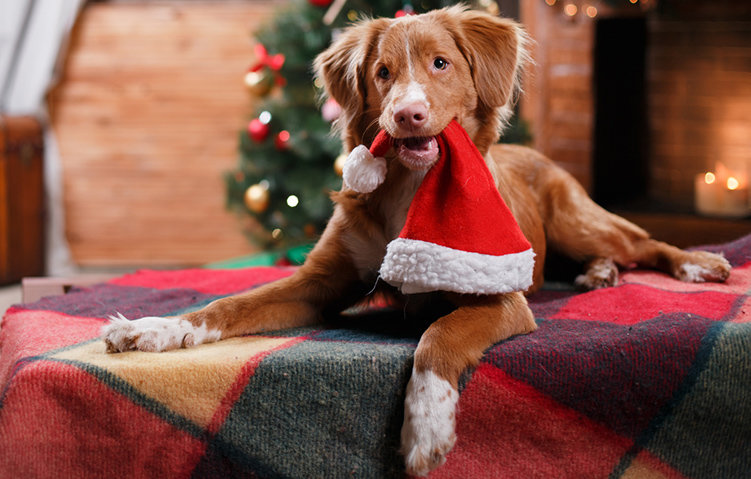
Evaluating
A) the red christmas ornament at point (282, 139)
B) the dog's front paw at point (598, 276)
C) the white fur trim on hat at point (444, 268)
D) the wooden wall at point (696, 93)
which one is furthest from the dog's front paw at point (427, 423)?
the wooden wall at point (696, 93)

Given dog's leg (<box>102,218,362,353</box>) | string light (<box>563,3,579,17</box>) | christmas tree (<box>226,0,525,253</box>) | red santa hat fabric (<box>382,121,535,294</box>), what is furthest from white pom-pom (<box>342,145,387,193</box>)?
string light (<box>563,3,579,17</box>)

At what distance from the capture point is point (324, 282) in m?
1.75

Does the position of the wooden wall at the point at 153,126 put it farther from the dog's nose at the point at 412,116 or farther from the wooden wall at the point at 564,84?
the dog's nose at the point at 412,116

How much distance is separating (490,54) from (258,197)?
258 cm

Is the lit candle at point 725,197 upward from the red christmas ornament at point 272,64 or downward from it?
downward

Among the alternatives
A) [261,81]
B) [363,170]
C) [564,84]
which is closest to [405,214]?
[363,170]

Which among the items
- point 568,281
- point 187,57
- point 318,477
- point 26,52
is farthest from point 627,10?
point 26,52

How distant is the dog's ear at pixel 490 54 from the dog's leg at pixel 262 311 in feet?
1.69

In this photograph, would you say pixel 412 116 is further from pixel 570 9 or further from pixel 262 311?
pixel 570 9

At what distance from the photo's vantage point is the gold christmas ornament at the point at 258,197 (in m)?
4.08

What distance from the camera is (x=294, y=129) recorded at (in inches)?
152

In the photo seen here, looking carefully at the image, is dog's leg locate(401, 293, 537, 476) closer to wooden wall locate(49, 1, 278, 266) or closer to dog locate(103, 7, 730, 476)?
dog locate(103, 7, 730, 476)

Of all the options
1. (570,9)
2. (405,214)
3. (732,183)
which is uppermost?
(570,9)

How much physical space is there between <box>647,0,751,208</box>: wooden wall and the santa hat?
2934mm
